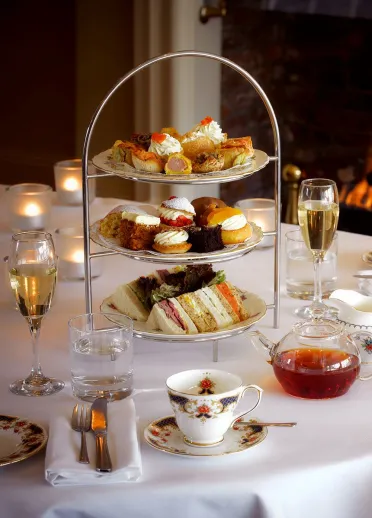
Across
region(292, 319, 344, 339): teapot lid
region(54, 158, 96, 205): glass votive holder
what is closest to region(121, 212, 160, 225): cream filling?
region(292, 319, 344, 339): teapot lid

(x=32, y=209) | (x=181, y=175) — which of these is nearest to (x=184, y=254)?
(x=181, y=175)

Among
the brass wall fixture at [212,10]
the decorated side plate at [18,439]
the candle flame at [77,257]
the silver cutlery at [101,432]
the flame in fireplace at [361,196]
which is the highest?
the brass wall fixture at [212,10]

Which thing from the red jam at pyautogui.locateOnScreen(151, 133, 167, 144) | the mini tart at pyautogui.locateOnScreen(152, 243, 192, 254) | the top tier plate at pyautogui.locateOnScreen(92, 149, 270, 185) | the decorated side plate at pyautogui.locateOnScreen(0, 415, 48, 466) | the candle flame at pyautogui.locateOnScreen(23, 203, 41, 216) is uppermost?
the red jam at pyautogui.locateOnScreen(151, 133, 167, 144)

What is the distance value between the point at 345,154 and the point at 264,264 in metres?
2.40

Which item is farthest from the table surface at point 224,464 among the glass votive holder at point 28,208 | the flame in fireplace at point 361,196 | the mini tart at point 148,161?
the flame in fireplace at point 361,196

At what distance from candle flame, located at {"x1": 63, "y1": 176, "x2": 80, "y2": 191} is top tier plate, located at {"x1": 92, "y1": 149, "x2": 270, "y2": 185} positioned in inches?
37.8

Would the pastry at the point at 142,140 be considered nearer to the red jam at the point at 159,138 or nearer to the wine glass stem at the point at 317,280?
the red jam at the point at 159,138

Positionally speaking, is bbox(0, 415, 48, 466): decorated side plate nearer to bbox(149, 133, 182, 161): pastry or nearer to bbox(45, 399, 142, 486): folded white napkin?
bbox(45, 399, 142, 486): folded white napkin

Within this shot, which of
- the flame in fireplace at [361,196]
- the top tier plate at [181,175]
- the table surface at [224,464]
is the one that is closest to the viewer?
the table surface at [224,464]

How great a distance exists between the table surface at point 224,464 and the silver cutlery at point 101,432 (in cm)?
3

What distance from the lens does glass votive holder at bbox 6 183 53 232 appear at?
2.48 meters

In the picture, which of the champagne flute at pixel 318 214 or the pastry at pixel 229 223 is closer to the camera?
the pastry at pixel 229 223

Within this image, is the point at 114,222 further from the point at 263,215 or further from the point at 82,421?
the point at 263,215

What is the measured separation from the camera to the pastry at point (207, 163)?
1665mm
